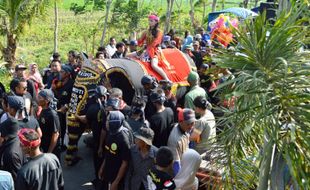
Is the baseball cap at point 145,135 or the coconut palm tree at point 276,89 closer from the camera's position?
the coconut palm tree at point 276,89

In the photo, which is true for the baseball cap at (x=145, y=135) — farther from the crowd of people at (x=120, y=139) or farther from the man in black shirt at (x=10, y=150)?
the man in black shirt at (x=10, y=150)

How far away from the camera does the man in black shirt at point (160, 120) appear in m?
6.62

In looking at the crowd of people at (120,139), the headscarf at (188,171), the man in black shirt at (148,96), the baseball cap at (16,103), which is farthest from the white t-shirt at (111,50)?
the headscarf at (188,171)

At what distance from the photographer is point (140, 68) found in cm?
897

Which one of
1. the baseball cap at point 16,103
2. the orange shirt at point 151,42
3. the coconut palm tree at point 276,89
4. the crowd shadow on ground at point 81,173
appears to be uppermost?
the coconut palm tree at point 276,89

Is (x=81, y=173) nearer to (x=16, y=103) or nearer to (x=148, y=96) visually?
(x=148, y=96)

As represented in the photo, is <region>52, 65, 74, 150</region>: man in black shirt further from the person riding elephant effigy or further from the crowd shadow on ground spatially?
the person riding elephant effigy

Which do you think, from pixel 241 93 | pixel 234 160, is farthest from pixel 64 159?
pixel 241 93

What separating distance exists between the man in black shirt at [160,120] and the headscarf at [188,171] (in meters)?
1.40

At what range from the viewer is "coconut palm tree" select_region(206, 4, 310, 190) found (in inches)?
113

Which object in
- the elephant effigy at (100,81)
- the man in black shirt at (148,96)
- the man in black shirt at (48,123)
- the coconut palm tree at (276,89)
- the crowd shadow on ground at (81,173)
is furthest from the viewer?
the elephant effigy at (100,81)

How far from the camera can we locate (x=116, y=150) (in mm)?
5832

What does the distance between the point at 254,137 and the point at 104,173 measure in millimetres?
3072

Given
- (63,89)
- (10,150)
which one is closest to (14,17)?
(63,89)
